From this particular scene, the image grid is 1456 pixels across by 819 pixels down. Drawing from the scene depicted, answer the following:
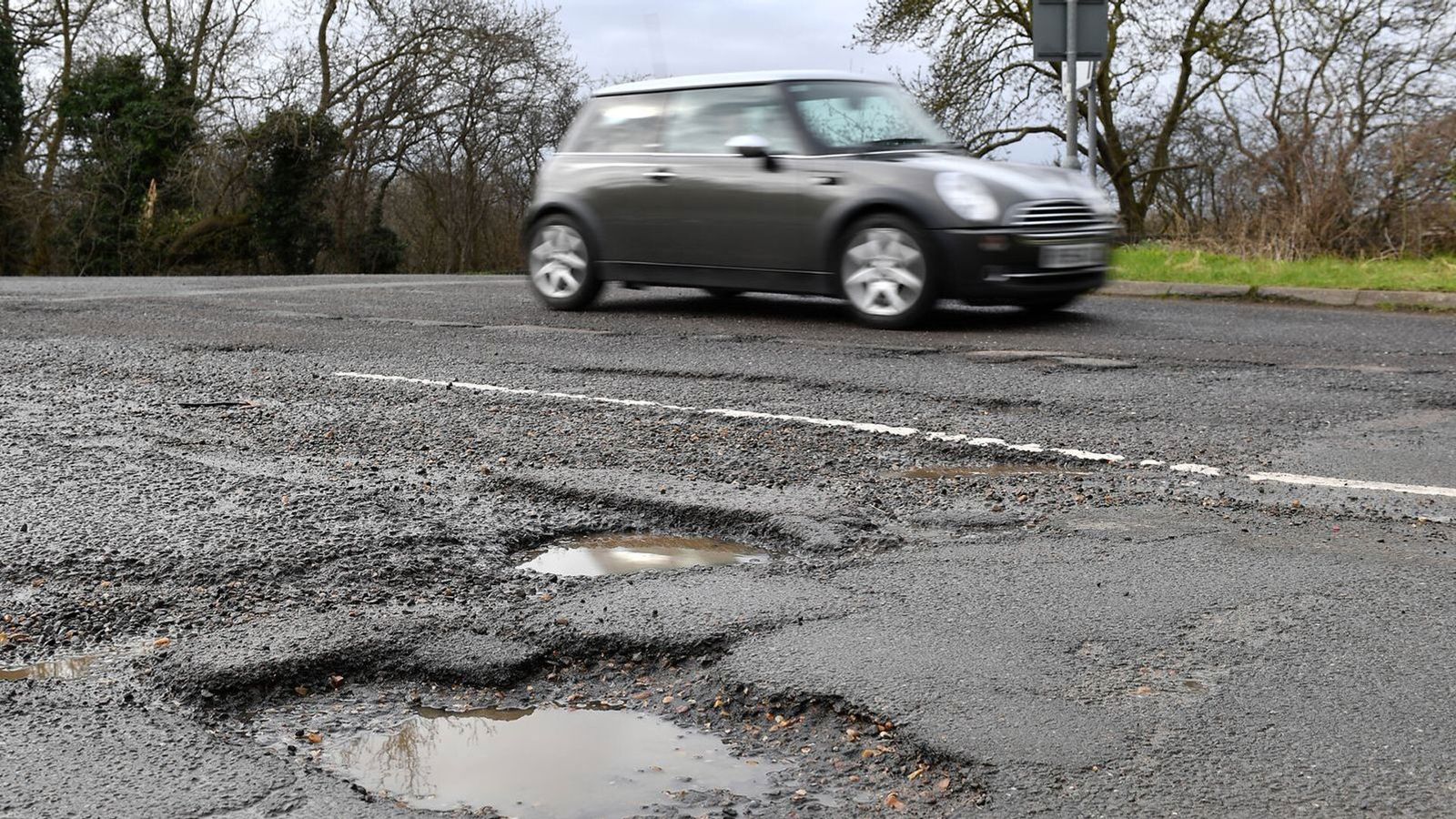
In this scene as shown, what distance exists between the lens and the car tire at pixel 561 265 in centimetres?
1070

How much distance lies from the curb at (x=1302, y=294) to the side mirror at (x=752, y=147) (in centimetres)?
284

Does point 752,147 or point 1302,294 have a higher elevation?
point 752,147

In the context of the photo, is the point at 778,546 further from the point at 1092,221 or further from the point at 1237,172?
the point at 1237,172

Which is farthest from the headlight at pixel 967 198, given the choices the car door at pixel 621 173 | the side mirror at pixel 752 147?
the car door at pixel 621 173

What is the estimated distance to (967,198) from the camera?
29.2 ft

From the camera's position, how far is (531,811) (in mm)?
2389

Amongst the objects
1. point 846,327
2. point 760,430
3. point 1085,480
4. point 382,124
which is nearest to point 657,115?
point 846,327

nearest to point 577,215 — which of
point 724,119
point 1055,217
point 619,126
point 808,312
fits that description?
point 619,126

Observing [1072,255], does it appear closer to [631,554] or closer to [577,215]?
[577,215]

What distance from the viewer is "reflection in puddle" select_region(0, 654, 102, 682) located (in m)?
2.94

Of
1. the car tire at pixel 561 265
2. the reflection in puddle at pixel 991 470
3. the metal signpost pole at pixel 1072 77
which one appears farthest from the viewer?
the metal signpost pole at pixel 1072 77

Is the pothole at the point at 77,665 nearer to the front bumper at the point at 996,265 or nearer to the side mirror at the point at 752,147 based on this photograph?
the front bumper at the point at 996,265

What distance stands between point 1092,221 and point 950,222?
115 centimetres

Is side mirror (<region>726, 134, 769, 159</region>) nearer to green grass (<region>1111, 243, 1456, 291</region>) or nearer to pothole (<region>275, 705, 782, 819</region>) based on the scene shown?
green grass (<region>1111, 243, 1456, 291</region>)
